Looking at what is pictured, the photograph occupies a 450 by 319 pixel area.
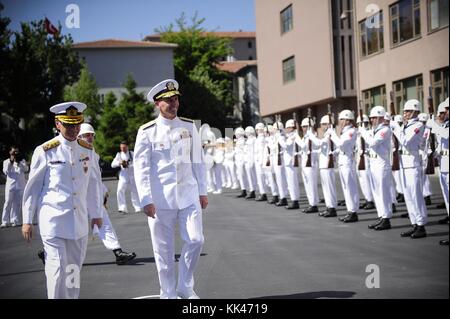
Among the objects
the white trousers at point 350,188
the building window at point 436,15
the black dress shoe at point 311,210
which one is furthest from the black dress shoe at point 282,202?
the building window at point 436,15

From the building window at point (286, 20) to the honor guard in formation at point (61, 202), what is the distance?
27.1 meters

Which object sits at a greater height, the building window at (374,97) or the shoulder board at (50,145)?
the building window at (374,97)

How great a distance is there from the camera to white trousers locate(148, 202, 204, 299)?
20.4ft

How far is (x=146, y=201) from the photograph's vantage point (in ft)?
20.2

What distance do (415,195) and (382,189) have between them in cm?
108

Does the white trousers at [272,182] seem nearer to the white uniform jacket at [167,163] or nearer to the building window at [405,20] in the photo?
the building window at [405,20]

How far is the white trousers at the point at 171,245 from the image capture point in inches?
245

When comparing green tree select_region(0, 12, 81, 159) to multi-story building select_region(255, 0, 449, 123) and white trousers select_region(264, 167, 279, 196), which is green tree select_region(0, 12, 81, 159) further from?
multi-story building select_region(255, 0, 449, 123)

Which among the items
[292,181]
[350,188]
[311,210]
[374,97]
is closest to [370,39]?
[374,97]

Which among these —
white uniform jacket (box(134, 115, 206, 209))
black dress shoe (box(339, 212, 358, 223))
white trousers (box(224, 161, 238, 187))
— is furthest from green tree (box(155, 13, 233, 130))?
white uniform jacket (box(134, 115, 206, 209))

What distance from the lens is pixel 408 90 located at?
2433 centimetres

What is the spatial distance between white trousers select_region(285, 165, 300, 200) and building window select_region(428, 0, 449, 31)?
7.50 metres

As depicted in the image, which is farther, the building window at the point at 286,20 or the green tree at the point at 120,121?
the building window at the point at 286,20

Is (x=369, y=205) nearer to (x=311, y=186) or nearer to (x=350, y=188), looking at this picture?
(x=311, y=186)
